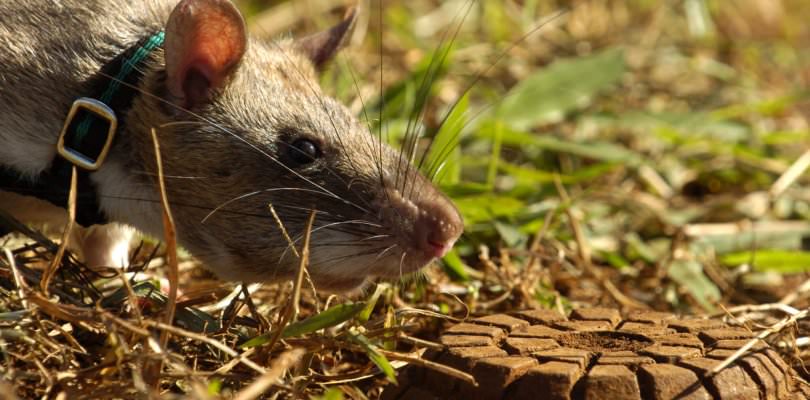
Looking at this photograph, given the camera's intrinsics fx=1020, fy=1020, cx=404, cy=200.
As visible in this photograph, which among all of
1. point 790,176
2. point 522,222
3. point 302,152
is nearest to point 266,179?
point 302,152

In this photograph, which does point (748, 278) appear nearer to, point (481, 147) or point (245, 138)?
point (481, 147)

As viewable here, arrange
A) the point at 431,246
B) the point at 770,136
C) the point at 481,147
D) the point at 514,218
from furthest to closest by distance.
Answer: the point at 770,136
the point at 481,147
the point at 514,218
the point at 431,246

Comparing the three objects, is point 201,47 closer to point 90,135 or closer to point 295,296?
point 90,135

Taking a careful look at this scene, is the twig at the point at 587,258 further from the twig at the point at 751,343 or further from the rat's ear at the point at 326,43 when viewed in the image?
the rat's ear at the point at 326,43

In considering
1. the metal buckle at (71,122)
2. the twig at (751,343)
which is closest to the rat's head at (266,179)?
the metal buckle at (71,122)

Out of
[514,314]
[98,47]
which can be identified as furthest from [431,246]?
[98,47]

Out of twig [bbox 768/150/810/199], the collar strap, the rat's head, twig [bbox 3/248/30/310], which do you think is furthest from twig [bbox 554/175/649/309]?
twig [bbox 3/248/30/310]
